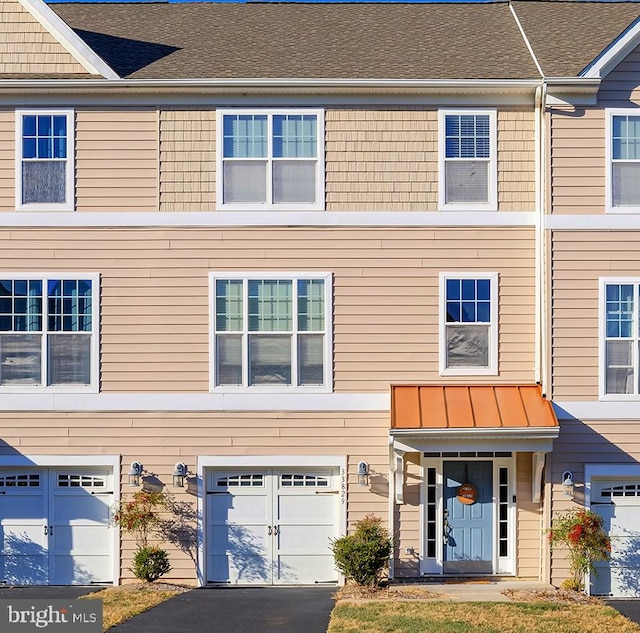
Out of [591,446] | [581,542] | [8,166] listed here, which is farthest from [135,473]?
[591,446]

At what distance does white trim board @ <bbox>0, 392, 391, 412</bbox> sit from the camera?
16891 mm

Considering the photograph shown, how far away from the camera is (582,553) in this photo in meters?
16.2

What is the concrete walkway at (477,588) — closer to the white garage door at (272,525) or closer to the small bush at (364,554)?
Result: the small bush at (364,554)

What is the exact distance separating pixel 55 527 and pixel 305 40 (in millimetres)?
9709

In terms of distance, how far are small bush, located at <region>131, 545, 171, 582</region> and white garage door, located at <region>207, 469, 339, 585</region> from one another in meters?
0.89

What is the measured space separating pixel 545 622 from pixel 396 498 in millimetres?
3738

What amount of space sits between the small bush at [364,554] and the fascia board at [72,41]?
8576 millimetres

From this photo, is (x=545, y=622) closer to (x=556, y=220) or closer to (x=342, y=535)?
(x=342, y=535)

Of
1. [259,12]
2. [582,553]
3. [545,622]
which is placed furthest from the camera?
[259,12]

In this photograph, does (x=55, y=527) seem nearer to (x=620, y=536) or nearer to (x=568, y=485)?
(x=568, y=485)

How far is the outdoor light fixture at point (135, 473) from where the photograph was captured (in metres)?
16.7

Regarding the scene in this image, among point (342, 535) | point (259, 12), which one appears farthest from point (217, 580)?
point (259, 12)

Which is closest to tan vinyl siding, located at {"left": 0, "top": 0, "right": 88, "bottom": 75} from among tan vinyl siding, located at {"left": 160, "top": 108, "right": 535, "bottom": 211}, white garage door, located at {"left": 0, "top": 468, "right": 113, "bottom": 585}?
tan vinyl siding, located at {"left": 160, "top": 108, "right": 535, "bottom": 211}

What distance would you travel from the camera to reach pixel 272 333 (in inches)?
671
